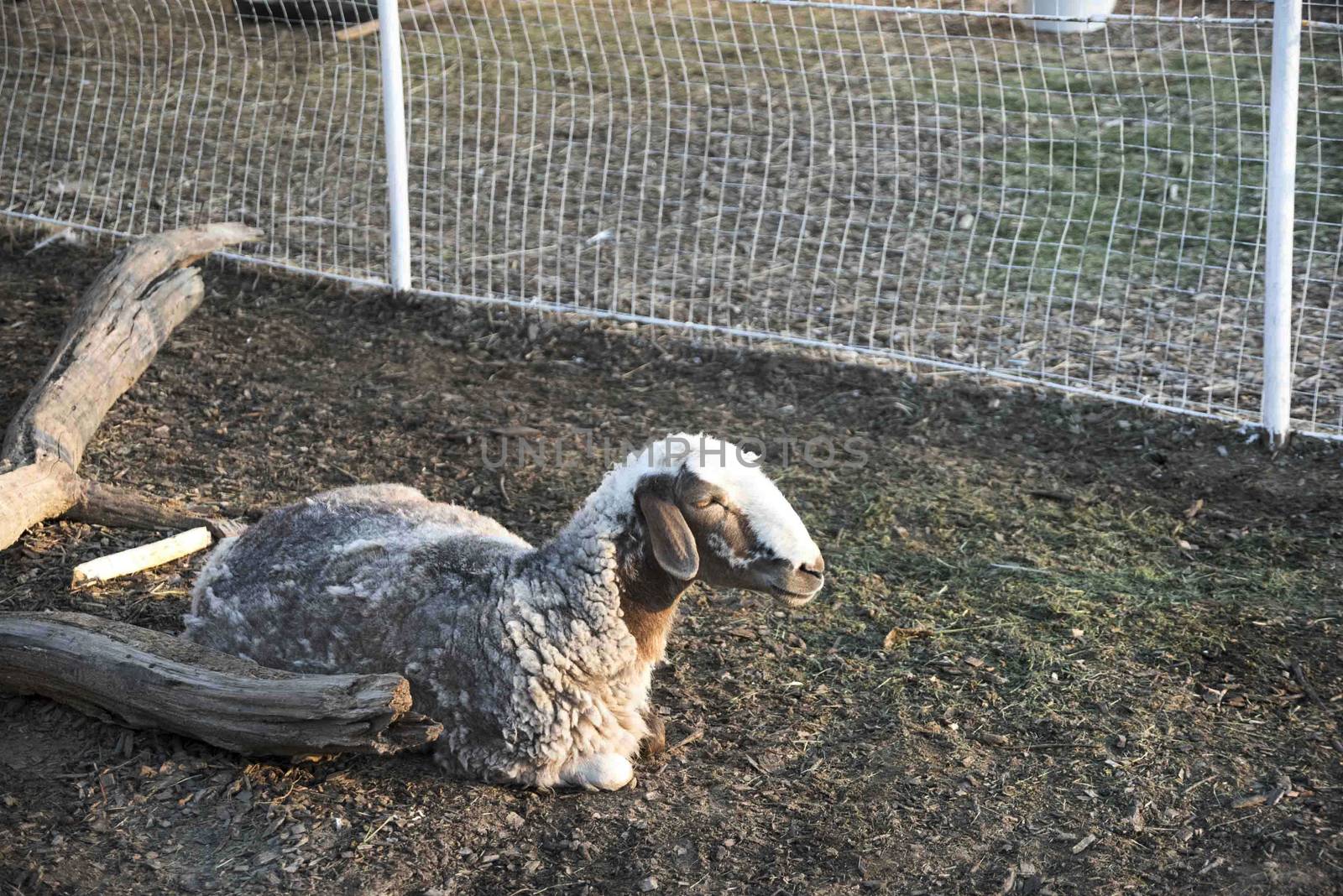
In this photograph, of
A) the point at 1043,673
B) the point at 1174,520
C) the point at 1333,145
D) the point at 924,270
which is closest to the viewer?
the point at 1043,673

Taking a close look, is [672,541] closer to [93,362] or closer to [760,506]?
[760,506]

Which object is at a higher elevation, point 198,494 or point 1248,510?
point 198,494

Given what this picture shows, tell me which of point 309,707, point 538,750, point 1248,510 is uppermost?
point 309,707

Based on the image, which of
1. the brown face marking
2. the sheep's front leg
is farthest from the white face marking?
the sheep's front leg

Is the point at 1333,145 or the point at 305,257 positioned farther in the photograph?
the point at 1333,145

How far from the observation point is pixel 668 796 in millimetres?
3941

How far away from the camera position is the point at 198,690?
3.73 metres

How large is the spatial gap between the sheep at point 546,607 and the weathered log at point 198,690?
0.66 ft

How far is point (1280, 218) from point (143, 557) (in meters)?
4.90

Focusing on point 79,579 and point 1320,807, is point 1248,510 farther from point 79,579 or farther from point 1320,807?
point 79,579

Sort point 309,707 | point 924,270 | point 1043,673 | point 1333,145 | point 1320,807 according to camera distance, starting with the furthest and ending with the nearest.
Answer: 1. point 1333,145
2. point 924,270
3. point 1043,673
4. point 1320,807
5. point 309,707

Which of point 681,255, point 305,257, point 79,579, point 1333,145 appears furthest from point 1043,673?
point 1333,145

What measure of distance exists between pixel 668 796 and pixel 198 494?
273 centimetres

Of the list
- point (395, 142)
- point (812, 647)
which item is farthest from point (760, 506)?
point (395, 142)
